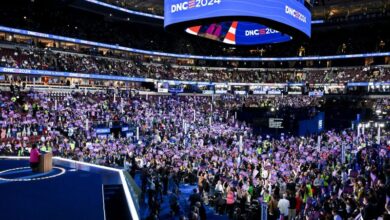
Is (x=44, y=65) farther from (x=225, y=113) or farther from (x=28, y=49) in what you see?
(x=225, y=113)

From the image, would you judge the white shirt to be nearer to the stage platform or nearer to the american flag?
the stage platform

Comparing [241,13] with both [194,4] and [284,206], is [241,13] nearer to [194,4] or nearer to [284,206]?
[194,4]

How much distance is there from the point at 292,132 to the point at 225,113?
10.7 meters

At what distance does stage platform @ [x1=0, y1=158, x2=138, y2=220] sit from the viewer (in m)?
8.10

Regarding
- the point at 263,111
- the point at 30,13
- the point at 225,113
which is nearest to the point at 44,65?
the point at 30,13

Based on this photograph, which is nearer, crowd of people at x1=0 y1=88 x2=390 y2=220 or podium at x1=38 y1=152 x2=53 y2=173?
crowd of people at x1=0 y1=88 x2=390 y2=220

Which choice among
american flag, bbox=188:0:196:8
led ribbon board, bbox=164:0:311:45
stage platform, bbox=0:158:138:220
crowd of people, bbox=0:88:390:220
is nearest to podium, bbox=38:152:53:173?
stage platform, bbox=0:158:138:220

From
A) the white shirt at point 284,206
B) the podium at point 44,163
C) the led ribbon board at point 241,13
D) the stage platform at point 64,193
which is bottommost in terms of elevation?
the white shirt at point 284,206

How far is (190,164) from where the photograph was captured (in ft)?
60.4

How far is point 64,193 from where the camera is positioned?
9.90m

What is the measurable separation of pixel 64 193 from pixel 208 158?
10062 mm

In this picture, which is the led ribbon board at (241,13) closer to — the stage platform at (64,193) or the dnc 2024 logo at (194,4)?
the dnc 2024 logo at (194,4)

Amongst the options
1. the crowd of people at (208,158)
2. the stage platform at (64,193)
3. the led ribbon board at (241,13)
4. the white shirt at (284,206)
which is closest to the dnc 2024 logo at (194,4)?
the led ribbon board at (241,13)

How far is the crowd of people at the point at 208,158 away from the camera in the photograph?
437 inches
